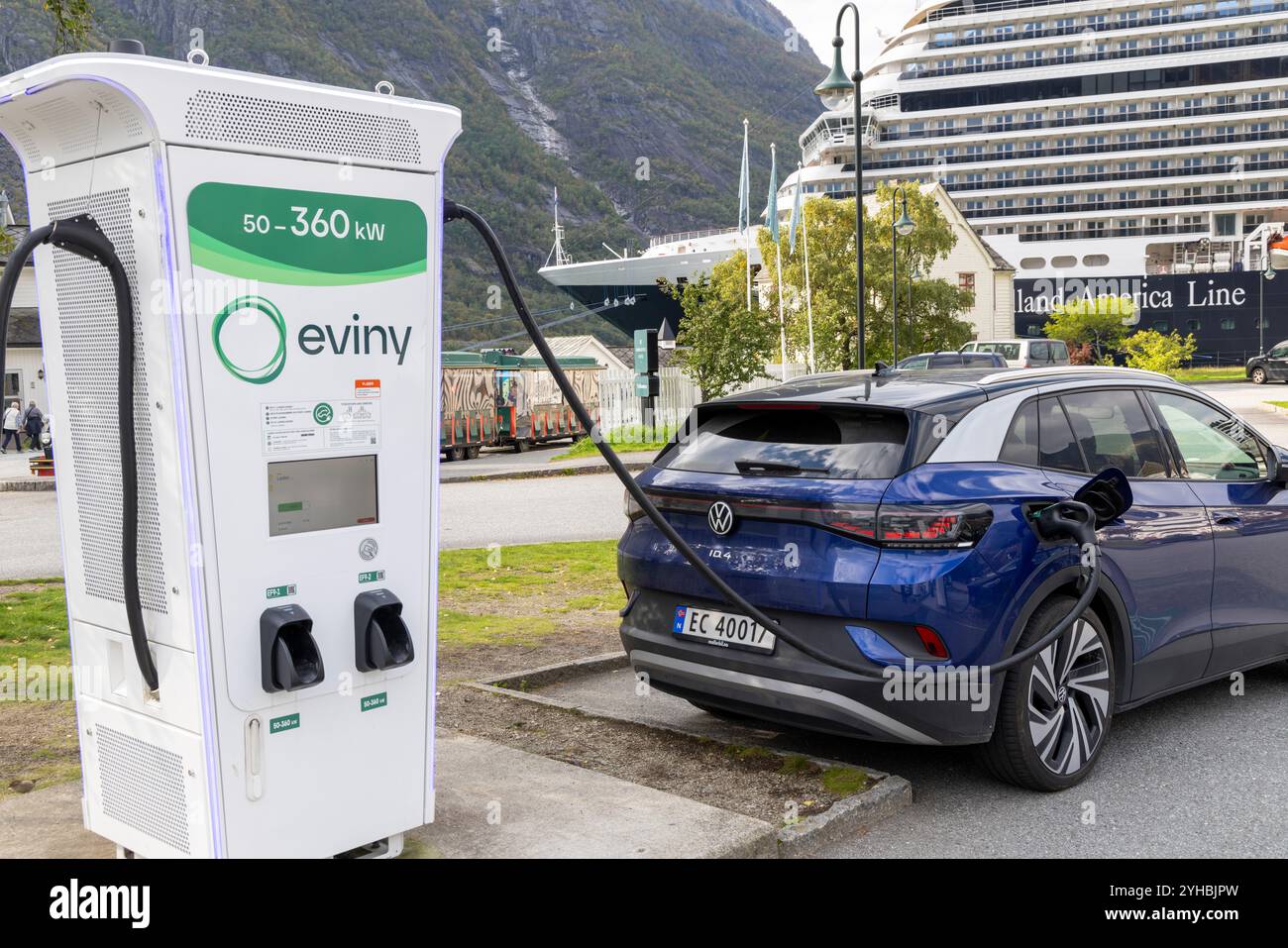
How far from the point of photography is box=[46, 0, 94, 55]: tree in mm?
7867

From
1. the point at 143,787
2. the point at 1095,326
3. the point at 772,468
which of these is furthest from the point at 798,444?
the point at 1095,326

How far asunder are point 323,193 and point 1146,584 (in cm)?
378

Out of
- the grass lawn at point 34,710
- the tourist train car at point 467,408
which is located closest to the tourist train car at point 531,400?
→ the tourist train car at point 467,408

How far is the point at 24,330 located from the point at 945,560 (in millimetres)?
46527

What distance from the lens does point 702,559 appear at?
4883mm

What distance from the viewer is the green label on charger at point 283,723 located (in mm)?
3572

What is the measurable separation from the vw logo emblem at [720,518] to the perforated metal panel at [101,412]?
2191 millimetres

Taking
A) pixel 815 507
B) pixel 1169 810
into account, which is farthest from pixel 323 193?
pixel 1169 810

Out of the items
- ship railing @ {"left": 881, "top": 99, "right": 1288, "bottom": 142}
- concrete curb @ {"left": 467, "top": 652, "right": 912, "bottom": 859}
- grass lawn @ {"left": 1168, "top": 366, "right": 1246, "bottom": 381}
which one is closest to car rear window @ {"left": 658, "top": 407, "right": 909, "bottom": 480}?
concrete curb @ {"left": 467, "top": 652, "right": 912, "bottom": 859}

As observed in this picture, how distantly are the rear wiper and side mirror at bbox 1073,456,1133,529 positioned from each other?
1.09 metres

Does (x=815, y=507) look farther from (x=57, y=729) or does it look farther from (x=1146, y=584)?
(x=57, y=729)

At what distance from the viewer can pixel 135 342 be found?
339cm

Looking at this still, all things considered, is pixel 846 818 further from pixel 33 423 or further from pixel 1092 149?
pixel 1092 149
